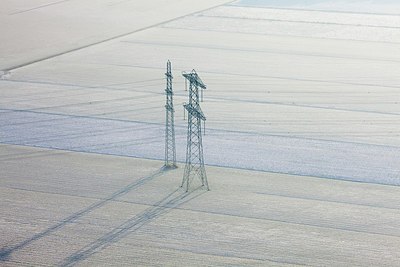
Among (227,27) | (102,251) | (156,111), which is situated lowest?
(102,251)

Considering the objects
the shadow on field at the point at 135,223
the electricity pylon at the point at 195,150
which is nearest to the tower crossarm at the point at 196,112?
the electricity pylon at the point at 195,150

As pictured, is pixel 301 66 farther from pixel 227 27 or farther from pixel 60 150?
pixel 60 150

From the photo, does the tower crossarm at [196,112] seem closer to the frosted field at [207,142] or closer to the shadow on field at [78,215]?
the frosted field at [207,142]

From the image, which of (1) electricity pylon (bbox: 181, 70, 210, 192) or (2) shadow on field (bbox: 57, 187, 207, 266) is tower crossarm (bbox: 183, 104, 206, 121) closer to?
(1) electricity pylon (bbox: 181, 70, 210, 192)

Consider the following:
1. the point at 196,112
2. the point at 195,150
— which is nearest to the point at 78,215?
the point at 196,112

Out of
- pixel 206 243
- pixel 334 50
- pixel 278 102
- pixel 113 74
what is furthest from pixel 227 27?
pixel 206 243

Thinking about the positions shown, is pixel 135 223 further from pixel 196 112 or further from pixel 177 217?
pixel 196 112
